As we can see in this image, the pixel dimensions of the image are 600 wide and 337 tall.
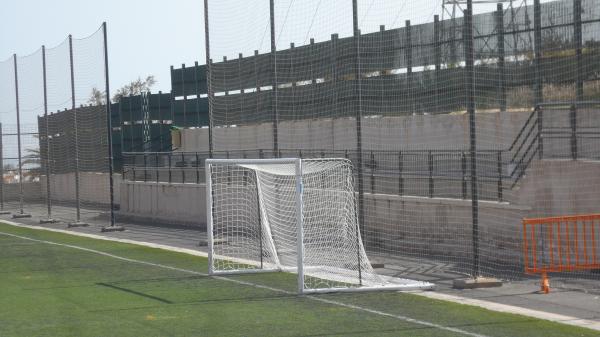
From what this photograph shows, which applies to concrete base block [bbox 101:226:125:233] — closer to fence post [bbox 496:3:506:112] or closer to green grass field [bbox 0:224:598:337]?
green grass field [bbox 0:224:598:337]

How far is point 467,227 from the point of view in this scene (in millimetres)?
18359

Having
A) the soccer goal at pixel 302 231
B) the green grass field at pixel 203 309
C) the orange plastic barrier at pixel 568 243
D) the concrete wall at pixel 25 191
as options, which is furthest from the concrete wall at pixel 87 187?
the orange plastic barrier at pixel 568 243

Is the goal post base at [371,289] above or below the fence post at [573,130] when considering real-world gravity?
below

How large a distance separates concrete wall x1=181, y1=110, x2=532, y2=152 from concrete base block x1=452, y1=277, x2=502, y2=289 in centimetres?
623

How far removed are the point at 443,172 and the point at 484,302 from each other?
7.03m

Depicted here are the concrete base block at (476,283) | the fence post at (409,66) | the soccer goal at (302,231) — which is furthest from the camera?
the fence post at (409,66)

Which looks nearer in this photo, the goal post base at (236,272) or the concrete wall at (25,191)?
the goal post base at (236,272)

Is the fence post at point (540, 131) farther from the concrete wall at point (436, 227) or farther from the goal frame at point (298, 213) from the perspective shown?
the goal frame at point (298, 213)

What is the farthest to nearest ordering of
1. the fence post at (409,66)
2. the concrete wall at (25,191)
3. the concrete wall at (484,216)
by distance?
the concrete wall at (25,191), the fence post at (409,66), the concrete wall at (484,216)

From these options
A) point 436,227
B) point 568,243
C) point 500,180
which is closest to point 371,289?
point 568,243

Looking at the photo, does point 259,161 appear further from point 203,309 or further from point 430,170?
point 430,170

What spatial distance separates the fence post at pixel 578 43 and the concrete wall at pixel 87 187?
22.1 m

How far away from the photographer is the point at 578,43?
1752cm

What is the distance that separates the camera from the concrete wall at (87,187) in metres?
37.5
